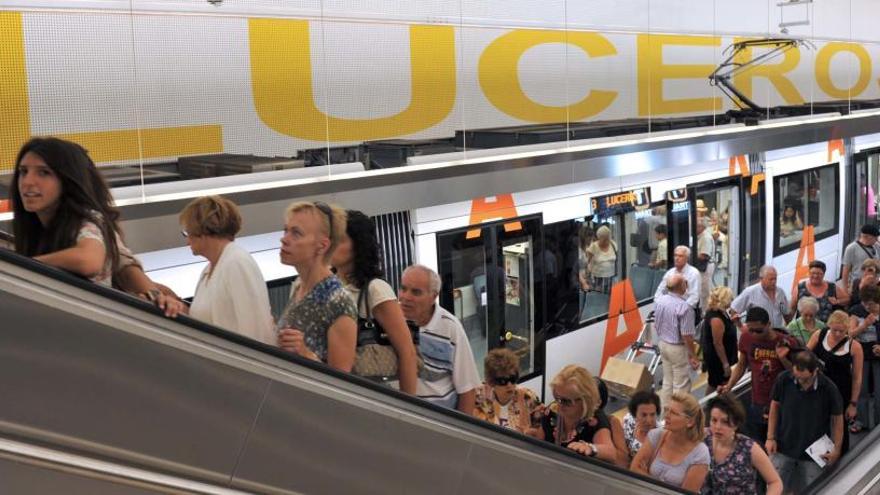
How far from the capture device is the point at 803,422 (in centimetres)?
629

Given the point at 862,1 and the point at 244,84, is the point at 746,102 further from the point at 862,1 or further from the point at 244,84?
the point at 244,84

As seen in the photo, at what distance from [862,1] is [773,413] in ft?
39.0

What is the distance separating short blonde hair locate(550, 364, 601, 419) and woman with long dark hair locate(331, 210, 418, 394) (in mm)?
1071

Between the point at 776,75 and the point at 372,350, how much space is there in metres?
11.7

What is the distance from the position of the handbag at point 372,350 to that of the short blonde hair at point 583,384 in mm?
1181

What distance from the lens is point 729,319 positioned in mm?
8055

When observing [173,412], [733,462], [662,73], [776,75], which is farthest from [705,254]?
[173,412]

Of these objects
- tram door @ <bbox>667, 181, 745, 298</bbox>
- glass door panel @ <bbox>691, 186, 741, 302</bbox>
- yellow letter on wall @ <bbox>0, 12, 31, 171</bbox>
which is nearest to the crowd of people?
yellow letter on wall @ <bbox>0, 12, 31, 171</bbox>

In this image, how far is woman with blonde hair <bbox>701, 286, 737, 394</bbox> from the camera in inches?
312

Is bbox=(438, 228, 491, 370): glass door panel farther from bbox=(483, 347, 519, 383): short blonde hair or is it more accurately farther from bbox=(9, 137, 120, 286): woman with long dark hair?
bbox=(9, 137, 120, 286): woman with long dark hair

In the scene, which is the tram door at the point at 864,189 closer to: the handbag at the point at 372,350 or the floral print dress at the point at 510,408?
the floral print dress at the point at 510,408

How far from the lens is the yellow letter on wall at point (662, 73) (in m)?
11.4

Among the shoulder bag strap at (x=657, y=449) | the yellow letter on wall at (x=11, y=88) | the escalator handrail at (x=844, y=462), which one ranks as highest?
the yellow letter on wall at (x=11, y=88)

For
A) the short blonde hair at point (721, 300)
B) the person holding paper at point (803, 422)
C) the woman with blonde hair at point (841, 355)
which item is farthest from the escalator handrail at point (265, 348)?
the short blonde hair at point (721, 300)
